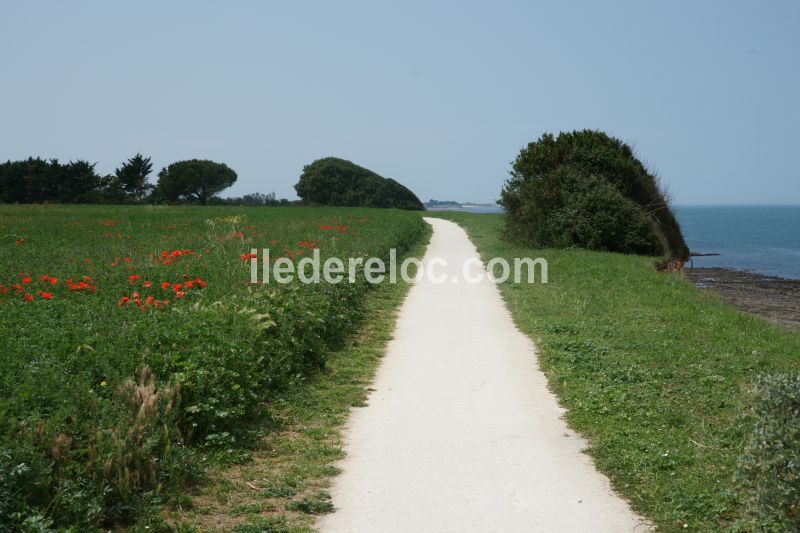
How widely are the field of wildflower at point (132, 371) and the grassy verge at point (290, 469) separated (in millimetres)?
233

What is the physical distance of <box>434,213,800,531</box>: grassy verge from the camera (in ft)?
18.7

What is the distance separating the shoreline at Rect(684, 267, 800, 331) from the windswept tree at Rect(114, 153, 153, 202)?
194 feet

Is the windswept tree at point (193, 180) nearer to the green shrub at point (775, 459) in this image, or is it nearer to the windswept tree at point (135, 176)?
the windswept tree at point (135, 176)

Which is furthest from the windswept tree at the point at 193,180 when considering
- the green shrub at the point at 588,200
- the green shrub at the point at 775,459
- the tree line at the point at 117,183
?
the green shrub at the point at 775,459

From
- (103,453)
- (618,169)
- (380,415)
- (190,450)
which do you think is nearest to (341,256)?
(380,415)

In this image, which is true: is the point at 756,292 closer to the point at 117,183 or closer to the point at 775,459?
the point at 775,459

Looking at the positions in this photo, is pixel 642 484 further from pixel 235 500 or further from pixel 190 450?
pixel 190 450

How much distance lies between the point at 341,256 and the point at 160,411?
10592 mm

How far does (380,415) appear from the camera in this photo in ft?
25.1

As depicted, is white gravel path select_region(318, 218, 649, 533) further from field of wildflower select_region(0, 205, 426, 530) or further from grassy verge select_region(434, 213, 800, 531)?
field of wildflower select_region(0, 205, 426, 530)

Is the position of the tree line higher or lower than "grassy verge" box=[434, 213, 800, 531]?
higher

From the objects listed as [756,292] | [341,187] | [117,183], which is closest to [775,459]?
[756,292]

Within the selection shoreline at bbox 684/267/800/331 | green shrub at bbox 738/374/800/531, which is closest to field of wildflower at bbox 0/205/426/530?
green shrub at bbox 738/374/800/531

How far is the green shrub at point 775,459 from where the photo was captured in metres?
4.38
